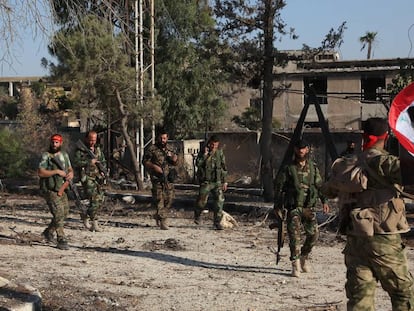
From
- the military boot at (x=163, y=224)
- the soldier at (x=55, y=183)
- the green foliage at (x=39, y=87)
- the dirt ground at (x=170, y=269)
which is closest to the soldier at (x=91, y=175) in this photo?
the dirt ground at (x=170, y=269)

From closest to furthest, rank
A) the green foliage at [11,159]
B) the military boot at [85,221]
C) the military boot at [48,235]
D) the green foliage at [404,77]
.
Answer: the military boot at [48,235], the military boot at [85,221], the green foliage at [404,77], the green foliage at [11,159]

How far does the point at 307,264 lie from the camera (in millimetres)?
8484

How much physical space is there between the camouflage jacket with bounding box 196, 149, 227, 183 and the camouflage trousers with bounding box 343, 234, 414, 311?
7.15 meters

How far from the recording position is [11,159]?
22.8m

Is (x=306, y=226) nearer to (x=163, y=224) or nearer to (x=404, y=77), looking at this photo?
(x=163, y=224)

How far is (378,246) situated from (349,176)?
1.78 ft

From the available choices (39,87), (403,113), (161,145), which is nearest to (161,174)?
(161,145)

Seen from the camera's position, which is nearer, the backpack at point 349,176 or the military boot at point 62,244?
the backpack at point 349,176

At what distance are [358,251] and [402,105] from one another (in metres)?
1.13

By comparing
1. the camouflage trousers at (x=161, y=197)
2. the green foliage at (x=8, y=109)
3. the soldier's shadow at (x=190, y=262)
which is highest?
the green foliage at (x=8, y=109)

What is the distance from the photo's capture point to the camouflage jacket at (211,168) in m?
12.0

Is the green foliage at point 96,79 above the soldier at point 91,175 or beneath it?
above

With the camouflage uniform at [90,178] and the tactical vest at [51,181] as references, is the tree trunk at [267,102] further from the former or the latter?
the tactical vest at [51,181]

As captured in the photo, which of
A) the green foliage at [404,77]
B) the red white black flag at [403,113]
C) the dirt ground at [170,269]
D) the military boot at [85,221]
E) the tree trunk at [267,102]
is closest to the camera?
the red white black flag at [403,113]
